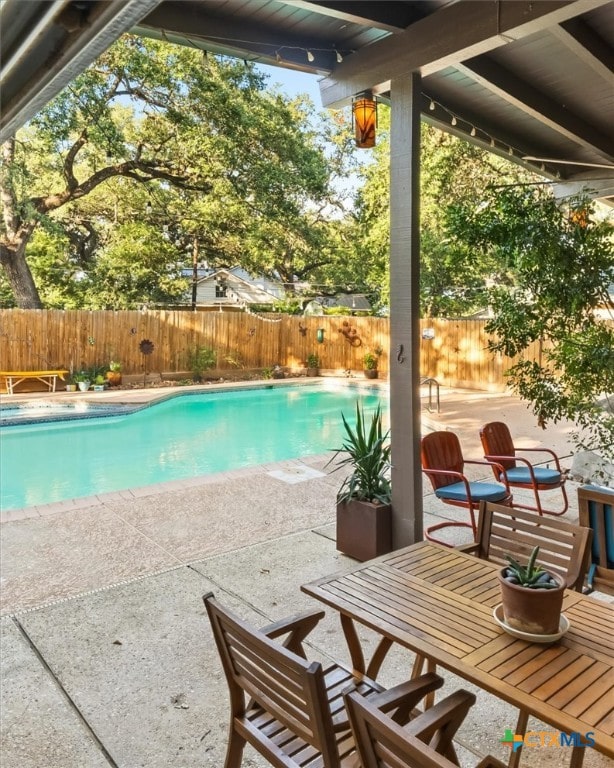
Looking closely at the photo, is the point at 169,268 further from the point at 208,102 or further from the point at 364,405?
the point at 364,405

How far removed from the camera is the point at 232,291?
22438 mm

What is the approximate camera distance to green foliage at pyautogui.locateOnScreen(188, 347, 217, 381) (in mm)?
14500

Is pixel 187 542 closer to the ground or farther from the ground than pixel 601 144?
closer to the ground

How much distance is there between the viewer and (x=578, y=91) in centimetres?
421

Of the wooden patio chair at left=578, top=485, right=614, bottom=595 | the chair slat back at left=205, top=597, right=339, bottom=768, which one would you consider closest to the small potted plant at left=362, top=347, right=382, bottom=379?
the wooden patio chair at left=578, top=485, right=614, bottom=595

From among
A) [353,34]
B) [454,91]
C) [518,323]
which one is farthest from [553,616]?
[454,91]

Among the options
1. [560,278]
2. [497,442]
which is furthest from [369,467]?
[560,278]

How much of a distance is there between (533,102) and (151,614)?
4225mm

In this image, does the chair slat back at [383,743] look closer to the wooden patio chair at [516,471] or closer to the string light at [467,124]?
the wooden patio chair at [516,471]

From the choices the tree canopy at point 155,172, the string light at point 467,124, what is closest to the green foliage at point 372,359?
the tree canopy at point 155,172

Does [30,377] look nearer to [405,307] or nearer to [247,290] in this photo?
[405,307]

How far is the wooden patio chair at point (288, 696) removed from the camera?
1.35m

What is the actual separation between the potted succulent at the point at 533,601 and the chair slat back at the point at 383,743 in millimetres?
559

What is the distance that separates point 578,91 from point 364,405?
9.19 m
